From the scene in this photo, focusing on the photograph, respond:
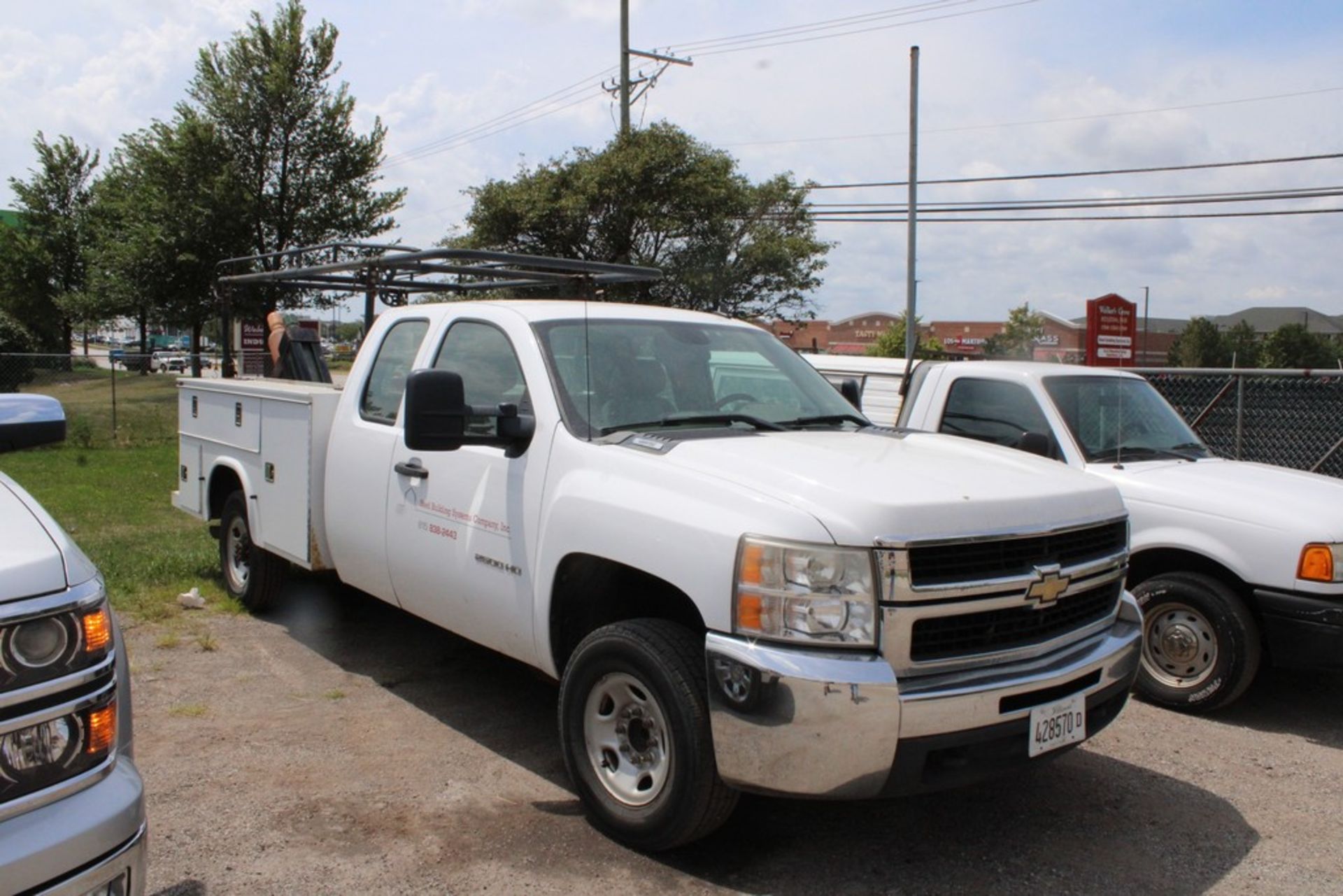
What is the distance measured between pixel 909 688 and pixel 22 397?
109 inches

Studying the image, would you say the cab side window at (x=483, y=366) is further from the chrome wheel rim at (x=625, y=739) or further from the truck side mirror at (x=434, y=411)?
the chrome wheel rim at (x=625, y=739)

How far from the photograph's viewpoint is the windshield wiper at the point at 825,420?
463 centimetres

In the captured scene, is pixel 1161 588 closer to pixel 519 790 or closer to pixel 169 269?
pixel 519 790

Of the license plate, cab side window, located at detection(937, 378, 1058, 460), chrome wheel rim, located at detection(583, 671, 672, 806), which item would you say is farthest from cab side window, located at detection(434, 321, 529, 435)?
cab side window, located at detection(937, 378, 1058, 460)

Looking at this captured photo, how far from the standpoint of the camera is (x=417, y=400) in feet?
13.1

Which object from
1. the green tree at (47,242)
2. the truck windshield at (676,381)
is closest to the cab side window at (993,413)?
the truck windshield at (676,381)

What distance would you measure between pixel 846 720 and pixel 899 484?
807 millimetres

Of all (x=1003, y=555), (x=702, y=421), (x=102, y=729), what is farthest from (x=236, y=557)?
(x=1003, y=555)

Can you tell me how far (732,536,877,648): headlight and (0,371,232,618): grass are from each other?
4908 millimetres

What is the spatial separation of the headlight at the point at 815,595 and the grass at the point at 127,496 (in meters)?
4.91

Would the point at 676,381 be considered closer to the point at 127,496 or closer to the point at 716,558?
the point at 716,558

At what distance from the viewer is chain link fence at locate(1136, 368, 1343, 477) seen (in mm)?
9742

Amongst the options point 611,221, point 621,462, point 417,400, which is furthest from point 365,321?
point 611,221

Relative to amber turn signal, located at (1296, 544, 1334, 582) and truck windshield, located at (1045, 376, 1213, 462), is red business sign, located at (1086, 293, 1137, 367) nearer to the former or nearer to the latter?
truck windshield, located at (1045, 376, 1213, 462)
